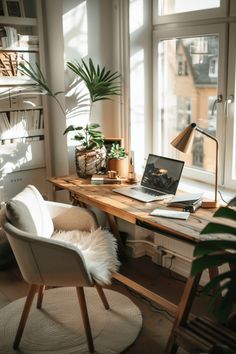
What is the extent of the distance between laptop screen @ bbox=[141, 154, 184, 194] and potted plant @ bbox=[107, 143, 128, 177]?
0.81ft

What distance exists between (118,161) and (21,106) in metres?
0.85

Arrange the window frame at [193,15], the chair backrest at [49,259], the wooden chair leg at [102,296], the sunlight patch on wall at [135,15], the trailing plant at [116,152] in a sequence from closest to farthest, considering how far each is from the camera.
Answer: the chair backrest at [49,259]
the wooden chair leg at [102,296]
the window frame at [193,15]
the trailing plant at [116,152]
the sunlight patch on wall at [135,15]

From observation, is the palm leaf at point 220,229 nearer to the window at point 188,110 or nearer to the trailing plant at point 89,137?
the trailing plant at point 89,137

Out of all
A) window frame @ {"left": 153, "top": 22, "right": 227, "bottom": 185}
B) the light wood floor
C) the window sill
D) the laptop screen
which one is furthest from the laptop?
Answer: the light wood floor

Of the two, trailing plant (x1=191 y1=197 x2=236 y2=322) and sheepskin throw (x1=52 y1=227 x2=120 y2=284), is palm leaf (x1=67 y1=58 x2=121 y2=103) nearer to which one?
sheepskin throw (x1=52 y1=227 x2=120 y2=284)

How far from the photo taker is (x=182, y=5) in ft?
10.3

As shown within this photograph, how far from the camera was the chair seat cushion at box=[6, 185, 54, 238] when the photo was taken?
2.40 meters

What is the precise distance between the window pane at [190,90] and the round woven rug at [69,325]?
3.89ft

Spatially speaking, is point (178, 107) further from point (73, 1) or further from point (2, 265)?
point (2, 265)

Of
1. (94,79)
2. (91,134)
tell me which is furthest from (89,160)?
(94,79)

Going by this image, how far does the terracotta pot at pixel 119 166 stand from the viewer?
3164 millimetres

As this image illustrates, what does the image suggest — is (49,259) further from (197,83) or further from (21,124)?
(197,83)

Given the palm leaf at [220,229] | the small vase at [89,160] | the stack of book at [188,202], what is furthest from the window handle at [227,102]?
the palm leaf at [220,229]

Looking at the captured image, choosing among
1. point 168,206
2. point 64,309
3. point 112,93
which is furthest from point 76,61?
point 64,309
